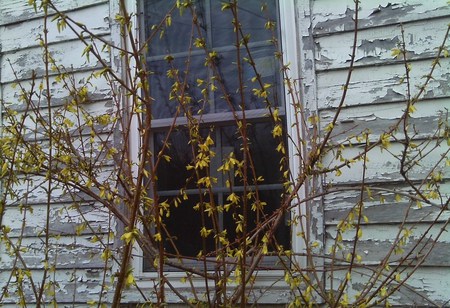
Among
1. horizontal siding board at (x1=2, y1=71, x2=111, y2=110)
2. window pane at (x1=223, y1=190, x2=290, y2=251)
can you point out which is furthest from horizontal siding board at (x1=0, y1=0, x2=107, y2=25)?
window pane at (x1=223, y1=190, x2=290, y2=251)

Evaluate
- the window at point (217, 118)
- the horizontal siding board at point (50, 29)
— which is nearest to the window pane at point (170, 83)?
the window at point (217, 118)

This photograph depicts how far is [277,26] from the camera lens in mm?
2938

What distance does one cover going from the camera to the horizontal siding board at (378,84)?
2582mm

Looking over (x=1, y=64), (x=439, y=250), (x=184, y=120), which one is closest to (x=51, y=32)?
(x=1, y=64)

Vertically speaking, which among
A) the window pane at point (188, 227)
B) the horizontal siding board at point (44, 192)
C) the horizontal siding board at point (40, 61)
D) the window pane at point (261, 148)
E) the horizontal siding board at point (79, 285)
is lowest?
the horizontal siding board at point (79, 285)

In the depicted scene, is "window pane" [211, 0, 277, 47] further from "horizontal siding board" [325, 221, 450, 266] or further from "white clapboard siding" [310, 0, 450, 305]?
"horizontal siding board" [325, 221, 450, 266]

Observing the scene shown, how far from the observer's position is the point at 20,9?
11.2 feet

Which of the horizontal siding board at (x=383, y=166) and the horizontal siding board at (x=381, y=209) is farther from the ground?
the horizontal siding board at (x=383, y=166)

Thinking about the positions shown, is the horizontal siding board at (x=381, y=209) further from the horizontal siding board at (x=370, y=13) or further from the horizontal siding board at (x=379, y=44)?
the horizontal siding board at (x=370, y=13)

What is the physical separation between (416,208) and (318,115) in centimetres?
69

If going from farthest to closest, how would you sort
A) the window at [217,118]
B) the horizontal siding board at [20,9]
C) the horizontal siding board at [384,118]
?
the horizontal siding board at [20,9] < the window at [217,118] < the horizontal siding board at [384,118]

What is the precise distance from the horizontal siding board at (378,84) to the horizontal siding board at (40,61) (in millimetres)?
1383

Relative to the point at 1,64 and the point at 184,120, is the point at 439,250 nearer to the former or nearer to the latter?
the point at 184,120

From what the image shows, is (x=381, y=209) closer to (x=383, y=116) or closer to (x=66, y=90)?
(x=383, y=116)
